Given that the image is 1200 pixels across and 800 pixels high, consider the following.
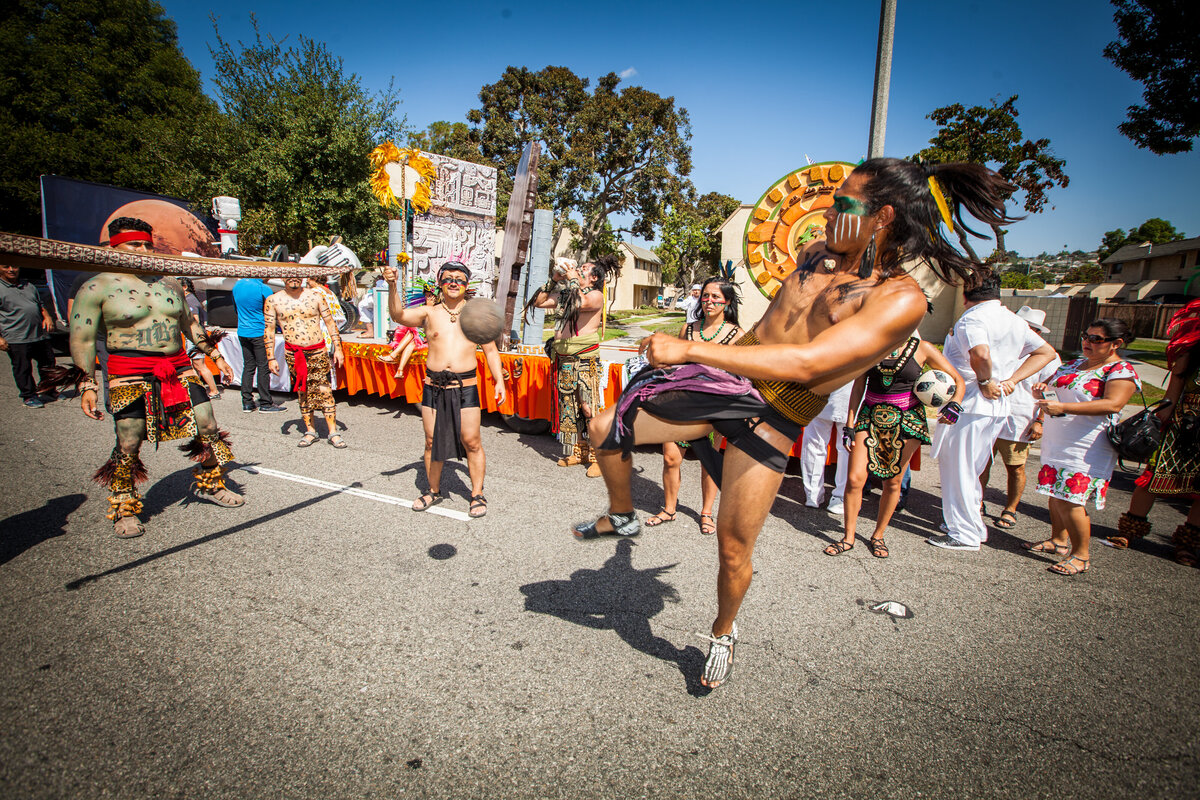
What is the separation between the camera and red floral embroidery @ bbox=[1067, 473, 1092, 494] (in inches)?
136

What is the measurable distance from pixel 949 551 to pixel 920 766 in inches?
90.1

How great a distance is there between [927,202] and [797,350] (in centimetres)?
84

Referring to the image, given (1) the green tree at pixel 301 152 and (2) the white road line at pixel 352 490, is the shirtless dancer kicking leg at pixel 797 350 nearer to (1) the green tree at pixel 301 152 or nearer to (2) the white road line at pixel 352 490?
(2) the white road line at pixel 352 490

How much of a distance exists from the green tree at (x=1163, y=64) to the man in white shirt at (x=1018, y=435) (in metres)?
14.6

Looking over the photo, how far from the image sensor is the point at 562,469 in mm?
5332

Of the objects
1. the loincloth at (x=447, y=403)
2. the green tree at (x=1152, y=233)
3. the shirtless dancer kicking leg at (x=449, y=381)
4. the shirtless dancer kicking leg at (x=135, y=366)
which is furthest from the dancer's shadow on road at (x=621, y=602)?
the green tree at (x=1152, y=233)

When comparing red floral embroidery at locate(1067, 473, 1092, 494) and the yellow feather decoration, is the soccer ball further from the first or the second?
the yellow feather decoration

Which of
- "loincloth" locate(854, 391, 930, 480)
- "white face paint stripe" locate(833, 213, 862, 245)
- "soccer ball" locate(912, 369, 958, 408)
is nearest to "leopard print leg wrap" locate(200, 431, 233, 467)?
"white face paint stripe" locate(833, 213, 862, 245)

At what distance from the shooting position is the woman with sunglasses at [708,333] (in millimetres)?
3893

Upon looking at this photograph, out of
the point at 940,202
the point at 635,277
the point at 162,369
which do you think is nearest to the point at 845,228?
the point at 940,202

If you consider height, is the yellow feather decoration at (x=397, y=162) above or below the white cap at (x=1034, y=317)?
above

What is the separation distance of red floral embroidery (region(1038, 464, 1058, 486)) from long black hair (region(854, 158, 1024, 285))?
7.66 feet

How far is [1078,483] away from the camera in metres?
3.47

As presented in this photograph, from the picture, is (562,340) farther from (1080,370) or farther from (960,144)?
(960,144)
